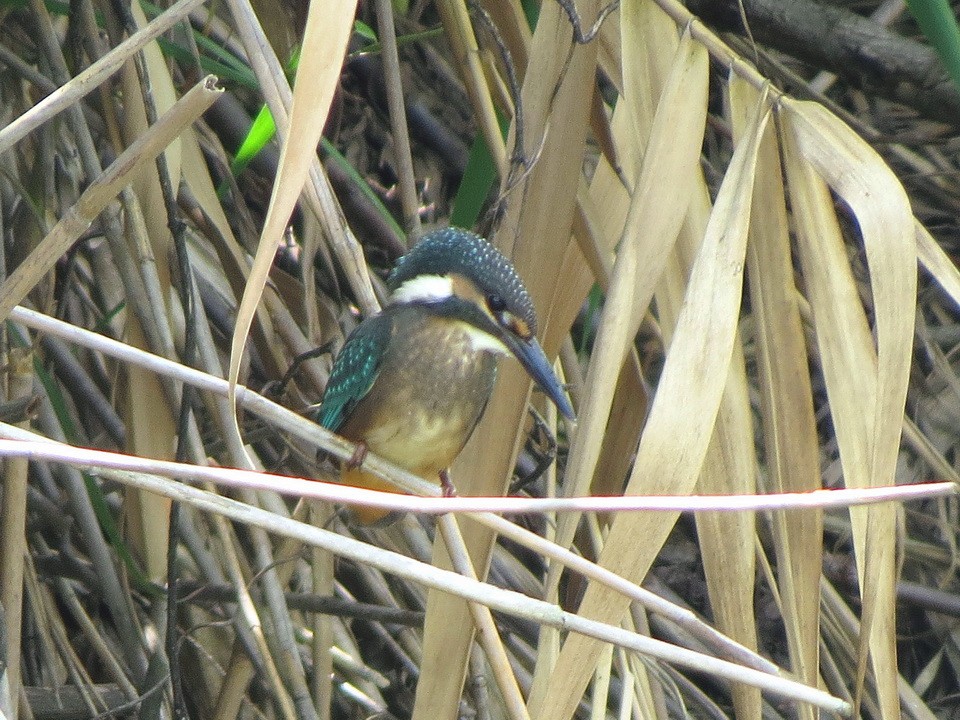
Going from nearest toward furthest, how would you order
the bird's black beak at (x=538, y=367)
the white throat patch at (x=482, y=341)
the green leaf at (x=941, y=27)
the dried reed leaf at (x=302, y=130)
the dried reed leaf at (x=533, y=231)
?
1. the dried reed leaf at (x=302, y=130)
2. the green leaf at (x=941, y=27)
3. the dried reed leaf at (x=533, y=231)
4. the bird's black beak at (x=538, y=367)
5. the white throat patch at (x=482, y=341)

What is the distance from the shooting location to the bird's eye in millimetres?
1999

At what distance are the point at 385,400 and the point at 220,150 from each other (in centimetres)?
83

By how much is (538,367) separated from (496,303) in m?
0.14

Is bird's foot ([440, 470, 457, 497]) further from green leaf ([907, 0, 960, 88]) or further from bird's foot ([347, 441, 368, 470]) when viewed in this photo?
green leaf ([907, 0, 960, 88])

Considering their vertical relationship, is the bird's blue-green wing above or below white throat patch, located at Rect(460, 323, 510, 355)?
below

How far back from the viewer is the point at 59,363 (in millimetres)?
2623

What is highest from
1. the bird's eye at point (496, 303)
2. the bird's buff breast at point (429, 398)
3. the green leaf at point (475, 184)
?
the green leaf at point (475, 184)

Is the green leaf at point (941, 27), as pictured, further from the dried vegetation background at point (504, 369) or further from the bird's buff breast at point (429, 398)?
the bird's buff breast at point (429, 398)

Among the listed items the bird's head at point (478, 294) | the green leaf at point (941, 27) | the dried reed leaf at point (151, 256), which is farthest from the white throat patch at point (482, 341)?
the green leaf at point (941, 27)

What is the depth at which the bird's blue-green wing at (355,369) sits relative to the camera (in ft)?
A: 7.25

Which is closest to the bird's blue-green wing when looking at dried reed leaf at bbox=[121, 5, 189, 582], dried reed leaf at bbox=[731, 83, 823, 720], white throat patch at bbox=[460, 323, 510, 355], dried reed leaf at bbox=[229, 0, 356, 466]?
white throat patch at bbox=[460, 323, 510, 355]

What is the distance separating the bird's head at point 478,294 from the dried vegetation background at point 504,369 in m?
0.04

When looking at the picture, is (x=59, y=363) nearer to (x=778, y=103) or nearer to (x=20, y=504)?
(x=20, y=504)

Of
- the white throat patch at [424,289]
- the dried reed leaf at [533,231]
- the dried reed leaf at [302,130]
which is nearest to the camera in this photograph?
the dried reed leaf at [302,130]
